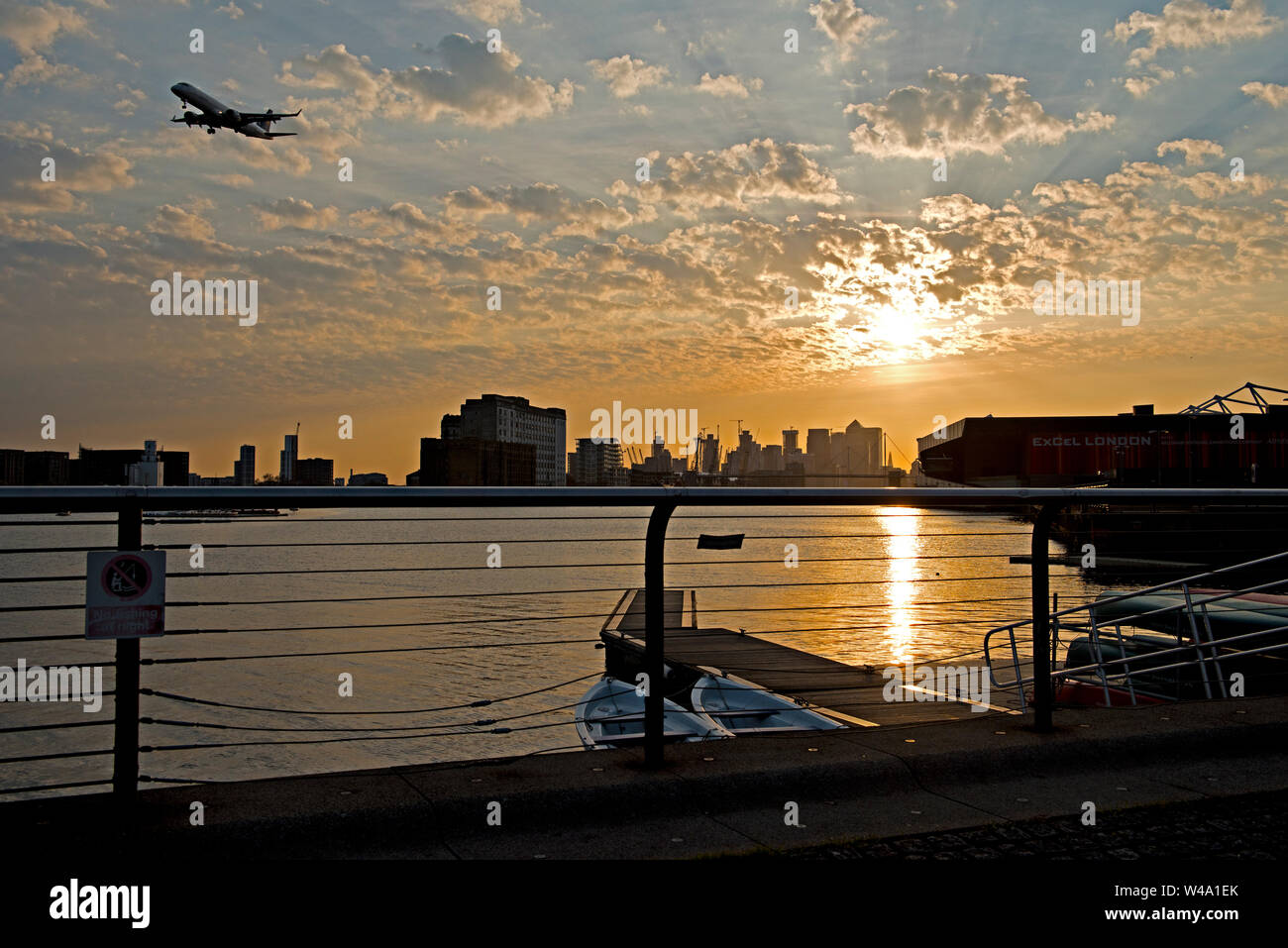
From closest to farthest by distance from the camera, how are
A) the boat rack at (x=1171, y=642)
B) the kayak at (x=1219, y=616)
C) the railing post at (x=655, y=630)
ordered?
the railing post at (x=655, y=630), the boat rack at (x=1171, y=642), the kayak at (x=1219, y=616)

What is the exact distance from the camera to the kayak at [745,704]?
11219 millimetres

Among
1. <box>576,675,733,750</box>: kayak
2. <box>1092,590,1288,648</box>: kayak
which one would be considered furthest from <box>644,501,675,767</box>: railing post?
<box>576,675,733,750</box>: kayak

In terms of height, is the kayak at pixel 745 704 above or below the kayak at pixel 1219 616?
below

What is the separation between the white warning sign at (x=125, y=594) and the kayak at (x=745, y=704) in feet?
27.7

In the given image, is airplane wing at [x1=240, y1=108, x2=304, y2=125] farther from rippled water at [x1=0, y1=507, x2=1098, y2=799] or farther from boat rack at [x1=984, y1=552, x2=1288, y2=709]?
boat rack at [x1=984, y1=552, x2=1288, y2=709]

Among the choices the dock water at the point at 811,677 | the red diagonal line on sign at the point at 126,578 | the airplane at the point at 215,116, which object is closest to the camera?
the red diagonal line on sign at the point at 126,578

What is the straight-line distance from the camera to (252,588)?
42.7 meters

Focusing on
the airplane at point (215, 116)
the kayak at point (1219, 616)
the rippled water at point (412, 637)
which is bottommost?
the rippled water at point (412, 637)

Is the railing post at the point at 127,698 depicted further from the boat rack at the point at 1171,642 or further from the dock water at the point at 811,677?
the dock water at the point at 811,677

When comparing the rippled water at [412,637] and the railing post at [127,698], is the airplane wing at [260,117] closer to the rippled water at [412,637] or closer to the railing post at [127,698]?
the rippled water at [412,637]

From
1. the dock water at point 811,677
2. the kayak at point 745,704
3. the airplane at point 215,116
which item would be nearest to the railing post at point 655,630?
the kayak at point 745,704

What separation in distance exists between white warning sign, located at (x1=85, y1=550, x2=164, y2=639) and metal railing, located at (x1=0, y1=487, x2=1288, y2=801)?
0.06 meters

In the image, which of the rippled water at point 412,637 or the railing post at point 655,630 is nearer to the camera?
the railing post at point 655,630
